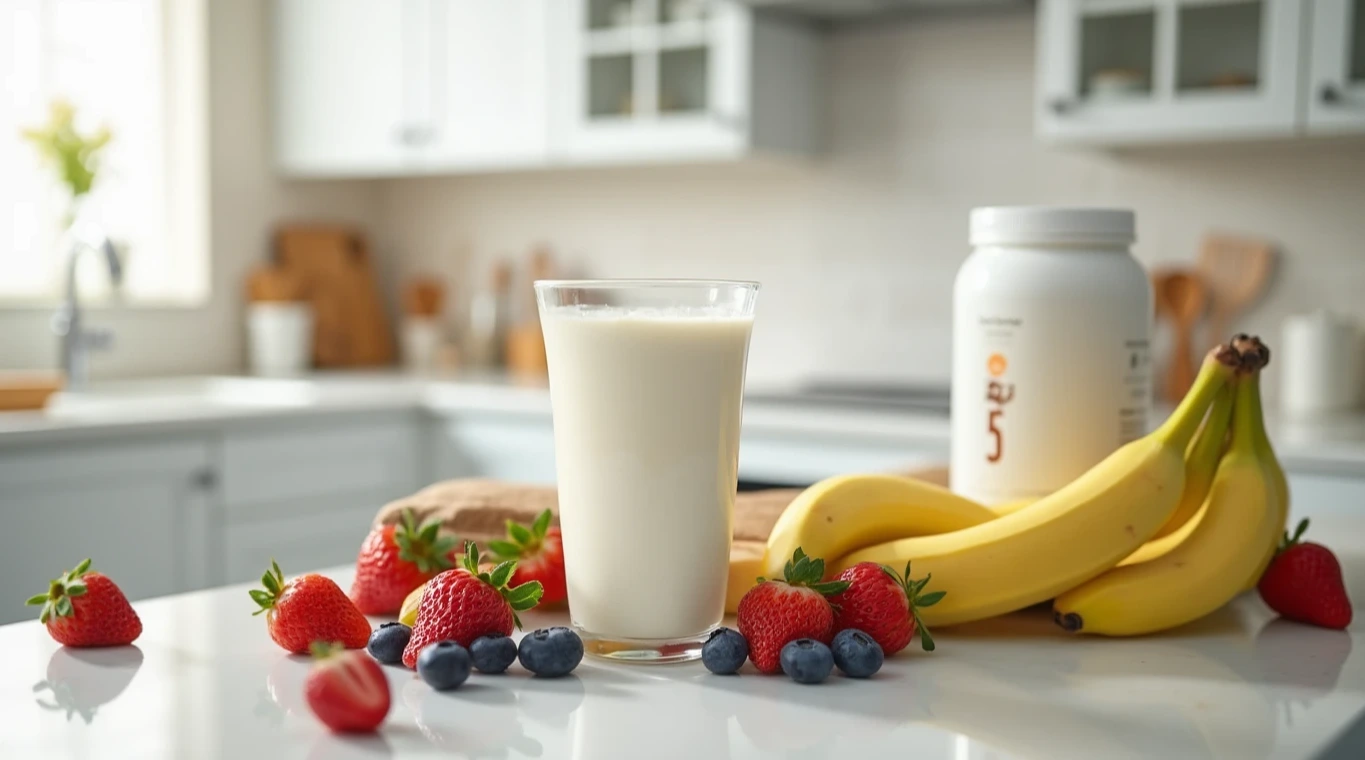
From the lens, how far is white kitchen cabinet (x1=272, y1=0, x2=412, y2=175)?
3.50 metres

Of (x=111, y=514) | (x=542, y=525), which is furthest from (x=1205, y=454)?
(x=111, y=514)

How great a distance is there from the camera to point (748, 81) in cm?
296

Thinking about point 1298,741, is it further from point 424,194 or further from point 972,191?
point 424,194

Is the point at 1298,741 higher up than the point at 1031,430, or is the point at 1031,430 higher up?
the point at 1031,430

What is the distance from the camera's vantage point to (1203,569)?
93 centimetres

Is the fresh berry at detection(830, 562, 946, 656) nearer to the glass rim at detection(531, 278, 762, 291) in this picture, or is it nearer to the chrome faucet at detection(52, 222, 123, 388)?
the glass rim at detection(531, 278, 762, 291)

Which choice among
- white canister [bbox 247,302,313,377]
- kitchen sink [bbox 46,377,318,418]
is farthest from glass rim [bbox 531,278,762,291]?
white canister [bbox 247,302,313,377]

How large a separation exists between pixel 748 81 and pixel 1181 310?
104 cm

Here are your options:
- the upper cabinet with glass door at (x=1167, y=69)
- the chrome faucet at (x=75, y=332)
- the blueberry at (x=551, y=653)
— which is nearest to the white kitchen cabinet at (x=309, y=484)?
the chrome faucet at (x=75, y=332)

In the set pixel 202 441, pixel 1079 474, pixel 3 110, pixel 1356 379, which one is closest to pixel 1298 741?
pixel 1079 474

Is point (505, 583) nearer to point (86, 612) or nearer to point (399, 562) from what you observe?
point (399, 562)

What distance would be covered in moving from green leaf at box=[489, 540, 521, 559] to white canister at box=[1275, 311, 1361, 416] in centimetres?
219

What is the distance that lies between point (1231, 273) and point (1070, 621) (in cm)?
210

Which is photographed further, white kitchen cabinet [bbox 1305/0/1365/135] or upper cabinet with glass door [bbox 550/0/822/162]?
upper cabinet with glass door [bbox 550/0/822/162]
